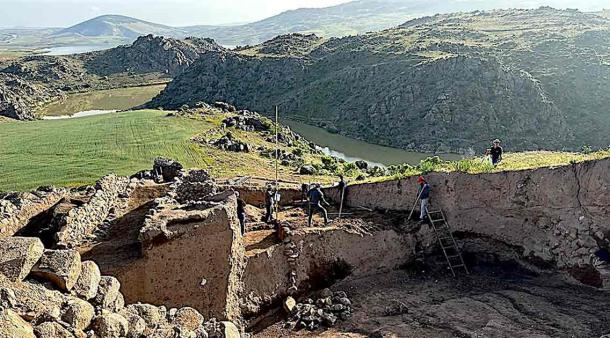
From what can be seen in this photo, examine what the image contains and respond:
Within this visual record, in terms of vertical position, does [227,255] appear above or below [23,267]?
below

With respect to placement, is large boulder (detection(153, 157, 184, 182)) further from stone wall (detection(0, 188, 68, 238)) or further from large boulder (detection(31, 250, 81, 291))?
large boulder (detection(31, 250, 81, 291))

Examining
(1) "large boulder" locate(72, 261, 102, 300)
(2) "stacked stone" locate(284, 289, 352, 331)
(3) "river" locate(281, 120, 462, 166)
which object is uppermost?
(1) "large boulder" locate(72, 261, 102, 300)

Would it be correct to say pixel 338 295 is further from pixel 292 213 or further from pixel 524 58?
pixel 524 58

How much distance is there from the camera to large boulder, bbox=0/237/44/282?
8656 mm

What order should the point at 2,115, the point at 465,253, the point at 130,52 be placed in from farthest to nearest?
1. the point at 130,52
2. the point at 2,115
3. the point at 465,253

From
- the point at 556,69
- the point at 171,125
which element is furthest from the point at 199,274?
the point at 556,69

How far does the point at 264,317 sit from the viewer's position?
43.7 feet

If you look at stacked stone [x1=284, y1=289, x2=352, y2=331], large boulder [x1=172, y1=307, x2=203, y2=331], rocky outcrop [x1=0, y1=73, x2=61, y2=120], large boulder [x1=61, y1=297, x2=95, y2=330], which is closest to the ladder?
stacked stone [x1=284, y1=289, x2=352, y2=331]

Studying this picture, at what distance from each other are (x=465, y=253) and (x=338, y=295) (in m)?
3.99

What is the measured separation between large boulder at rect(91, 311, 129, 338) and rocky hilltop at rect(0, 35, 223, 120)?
82220mm

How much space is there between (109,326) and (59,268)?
1.42 meters

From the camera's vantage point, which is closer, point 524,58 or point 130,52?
point 524,58

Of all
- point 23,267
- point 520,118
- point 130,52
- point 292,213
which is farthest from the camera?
point 130,52

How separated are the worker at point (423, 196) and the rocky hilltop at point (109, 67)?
78.7 m
